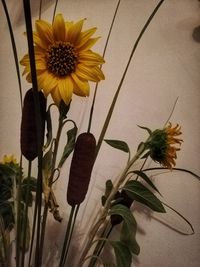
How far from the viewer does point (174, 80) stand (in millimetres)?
736

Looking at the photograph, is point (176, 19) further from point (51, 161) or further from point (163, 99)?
point (51, 161)

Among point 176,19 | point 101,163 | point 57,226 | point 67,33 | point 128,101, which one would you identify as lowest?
point 57,226

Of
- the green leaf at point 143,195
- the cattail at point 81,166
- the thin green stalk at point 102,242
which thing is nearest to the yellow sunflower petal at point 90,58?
the cattail at point 81,166

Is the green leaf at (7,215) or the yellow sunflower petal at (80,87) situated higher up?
the yellow sunflower petal at (80,87)

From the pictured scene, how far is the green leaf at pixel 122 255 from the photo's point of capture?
0.52 meters

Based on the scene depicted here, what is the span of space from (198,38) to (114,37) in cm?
22

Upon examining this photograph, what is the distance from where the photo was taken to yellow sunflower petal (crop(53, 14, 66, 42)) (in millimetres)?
452

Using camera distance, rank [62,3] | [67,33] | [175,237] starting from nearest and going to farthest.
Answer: [67,33]
[175,237]
[62,3]

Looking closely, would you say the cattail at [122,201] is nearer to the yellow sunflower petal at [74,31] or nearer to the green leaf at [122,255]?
the green leaf at [122,255]

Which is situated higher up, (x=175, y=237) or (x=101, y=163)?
(x=101, y=163)

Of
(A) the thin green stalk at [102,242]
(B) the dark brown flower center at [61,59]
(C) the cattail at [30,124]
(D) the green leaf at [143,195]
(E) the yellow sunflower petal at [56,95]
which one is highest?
(B) the dark brown flower center at [61,59]

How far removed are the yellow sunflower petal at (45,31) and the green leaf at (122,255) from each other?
15.3 inches

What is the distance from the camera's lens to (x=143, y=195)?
1.85 ft

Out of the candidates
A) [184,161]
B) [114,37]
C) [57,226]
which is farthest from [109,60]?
[57,226]
